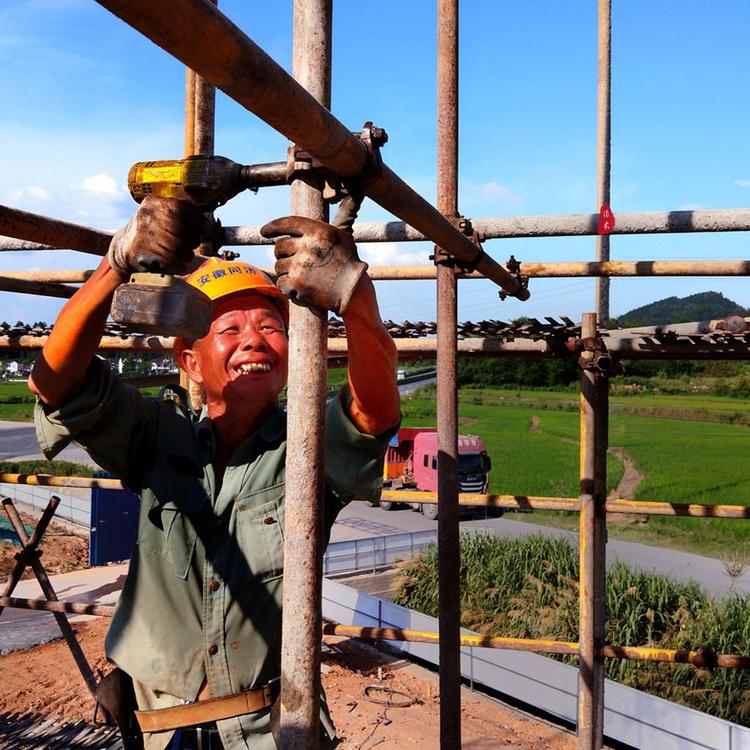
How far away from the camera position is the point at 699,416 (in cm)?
4541

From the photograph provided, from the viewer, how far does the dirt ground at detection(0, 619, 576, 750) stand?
219 inches

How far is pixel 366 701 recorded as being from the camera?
6234mm

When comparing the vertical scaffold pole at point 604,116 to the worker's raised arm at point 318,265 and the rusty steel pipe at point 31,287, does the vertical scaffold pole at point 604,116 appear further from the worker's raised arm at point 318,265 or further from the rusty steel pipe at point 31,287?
the worker's raised arm at point 318,265

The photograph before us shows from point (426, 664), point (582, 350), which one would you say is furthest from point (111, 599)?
point (582, 350)

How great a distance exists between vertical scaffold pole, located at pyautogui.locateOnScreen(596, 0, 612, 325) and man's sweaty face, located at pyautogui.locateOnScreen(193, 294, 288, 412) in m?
3.92

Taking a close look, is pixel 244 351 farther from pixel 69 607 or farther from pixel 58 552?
pixel 58 552

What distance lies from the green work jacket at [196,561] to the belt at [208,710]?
2 centimetres

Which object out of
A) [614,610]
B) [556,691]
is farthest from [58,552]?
[556,691]

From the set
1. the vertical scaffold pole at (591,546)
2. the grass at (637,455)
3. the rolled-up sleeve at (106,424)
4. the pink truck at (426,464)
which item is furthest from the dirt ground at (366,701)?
the grass at (637,455)

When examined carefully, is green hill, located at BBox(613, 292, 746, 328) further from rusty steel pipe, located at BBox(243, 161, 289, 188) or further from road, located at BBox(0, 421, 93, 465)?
rusty steel pipe, located at BBox(243, 161, 289, 188)

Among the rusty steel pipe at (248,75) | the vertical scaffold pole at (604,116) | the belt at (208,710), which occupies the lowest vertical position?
the belt at (208,710)

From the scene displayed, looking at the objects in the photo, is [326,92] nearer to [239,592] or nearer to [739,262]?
[239,592]

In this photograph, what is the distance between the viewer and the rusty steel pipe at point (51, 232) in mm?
2146

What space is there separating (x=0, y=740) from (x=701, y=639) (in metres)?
5.70
